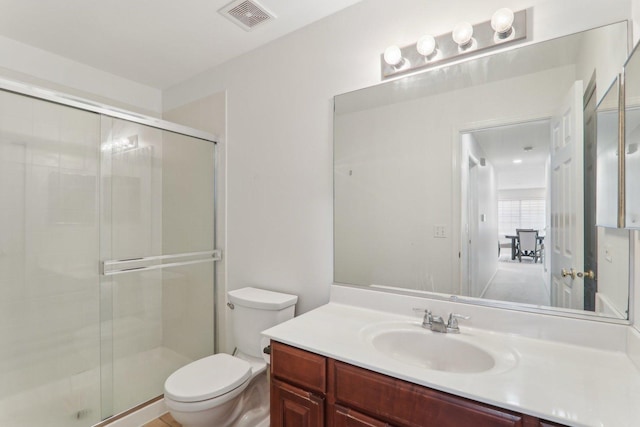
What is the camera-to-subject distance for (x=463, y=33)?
1375 millimetres

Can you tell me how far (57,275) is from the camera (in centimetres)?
190

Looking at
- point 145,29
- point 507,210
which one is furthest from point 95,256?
point 507,210

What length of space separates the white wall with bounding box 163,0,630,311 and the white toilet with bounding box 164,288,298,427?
0.20m

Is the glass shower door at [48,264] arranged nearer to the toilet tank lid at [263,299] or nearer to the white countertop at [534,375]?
the toilet tank lid at [263,299]

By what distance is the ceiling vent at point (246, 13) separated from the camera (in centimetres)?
174

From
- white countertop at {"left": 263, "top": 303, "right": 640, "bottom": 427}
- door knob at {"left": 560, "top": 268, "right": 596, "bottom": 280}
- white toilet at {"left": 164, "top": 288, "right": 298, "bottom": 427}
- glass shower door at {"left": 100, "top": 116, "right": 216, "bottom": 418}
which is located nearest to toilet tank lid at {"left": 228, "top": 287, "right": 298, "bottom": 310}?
white toilet at {"left": 164, "top": 288, "right": 298, "bottom": 427}

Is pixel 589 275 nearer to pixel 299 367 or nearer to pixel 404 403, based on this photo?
pixel 404 403

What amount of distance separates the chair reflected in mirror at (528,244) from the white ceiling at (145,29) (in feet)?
4.82

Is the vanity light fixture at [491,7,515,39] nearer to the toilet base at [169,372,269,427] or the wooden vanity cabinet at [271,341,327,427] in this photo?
the wooden vanity cabinet at [271,341,327,427]

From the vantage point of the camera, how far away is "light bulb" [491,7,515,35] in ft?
4.21

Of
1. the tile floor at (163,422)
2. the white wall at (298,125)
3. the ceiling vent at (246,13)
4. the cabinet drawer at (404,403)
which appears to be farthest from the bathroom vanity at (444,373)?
the ceiling vent at (246,13)

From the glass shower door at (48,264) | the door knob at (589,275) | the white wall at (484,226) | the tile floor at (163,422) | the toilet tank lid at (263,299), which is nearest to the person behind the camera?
the door knob at (589,275)

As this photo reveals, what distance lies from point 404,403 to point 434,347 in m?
0.40

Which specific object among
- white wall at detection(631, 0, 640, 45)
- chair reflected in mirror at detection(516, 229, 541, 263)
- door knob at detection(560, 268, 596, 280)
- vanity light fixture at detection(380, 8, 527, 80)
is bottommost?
door knob at detection(560, 268, 596, 280)
